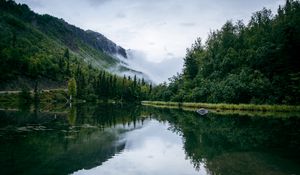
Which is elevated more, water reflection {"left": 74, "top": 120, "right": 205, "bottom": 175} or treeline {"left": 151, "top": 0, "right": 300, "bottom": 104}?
treeline {"left": 151, "top": 0, "right": 300, "bottom": 104}

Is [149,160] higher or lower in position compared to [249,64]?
lower

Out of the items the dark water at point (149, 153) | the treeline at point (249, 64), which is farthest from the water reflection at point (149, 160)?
the treeline at point (249, 64)

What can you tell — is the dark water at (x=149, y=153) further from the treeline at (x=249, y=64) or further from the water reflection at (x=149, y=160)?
the treeline at (x=249, y=64)

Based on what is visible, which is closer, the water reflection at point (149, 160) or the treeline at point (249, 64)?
the water reflection at point (149, 160)

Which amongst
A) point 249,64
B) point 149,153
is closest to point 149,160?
point 149,153

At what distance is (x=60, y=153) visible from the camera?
79.4 feet

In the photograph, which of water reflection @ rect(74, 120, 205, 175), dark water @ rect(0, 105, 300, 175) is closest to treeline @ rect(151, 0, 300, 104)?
dark water @ rect(0, 105, 300, 175)

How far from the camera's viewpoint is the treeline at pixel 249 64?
81062mm

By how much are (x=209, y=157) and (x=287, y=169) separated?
5877 millimetres

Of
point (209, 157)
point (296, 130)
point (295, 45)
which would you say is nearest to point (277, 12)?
point (295, 45)

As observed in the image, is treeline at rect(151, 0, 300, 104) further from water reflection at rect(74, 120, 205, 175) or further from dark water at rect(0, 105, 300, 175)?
water reflection at rect(74, 120, 205, 175)

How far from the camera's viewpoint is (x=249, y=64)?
9738cm

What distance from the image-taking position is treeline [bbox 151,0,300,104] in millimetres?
81062

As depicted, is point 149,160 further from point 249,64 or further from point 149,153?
point 249,64
